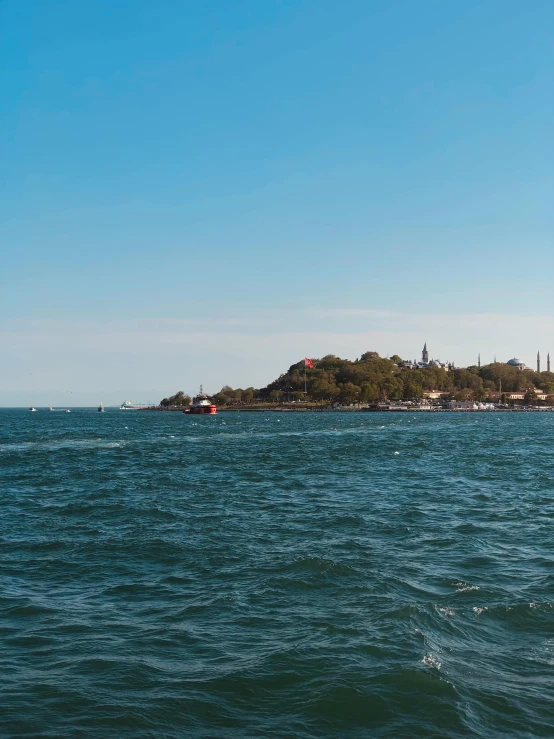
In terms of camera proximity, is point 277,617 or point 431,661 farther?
point 277,617

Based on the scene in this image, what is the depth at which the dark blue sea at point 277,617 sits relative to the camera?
11.0 metres

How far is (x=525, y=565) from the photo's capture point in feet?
66.0

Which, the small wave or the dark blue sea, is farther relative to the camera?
the small wave

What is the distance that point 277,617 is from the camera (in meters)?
15.5

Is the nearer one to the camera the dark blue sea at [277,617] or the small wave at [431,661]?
the dark blue sea at [277,617]

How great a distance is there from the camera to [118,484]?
1624 inches

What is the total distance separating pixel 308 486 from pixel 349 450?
29563 mm

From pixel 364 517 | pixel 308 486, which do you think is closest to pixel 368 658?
pixel 364 517

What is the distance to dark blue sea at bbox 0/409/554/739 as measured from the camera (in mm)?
10969

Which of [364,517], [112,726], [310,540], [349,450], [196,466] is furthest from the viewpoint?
[349,450]

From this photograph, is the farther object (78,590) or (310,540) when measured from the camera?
(310,540)

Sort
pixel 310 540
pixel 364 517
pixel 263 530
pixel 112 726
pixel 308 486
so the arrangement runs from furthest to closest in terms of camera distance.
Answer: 1. pixel 308 486
2. pixel 364 517
3. pixel 263 530
4. pixel 310 540
5. pixel 112 726

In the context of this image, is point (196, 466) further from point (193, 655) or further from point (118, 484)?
point (193, 655)

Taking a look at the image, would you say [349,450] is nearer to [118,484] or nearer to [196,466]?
[196,466]
